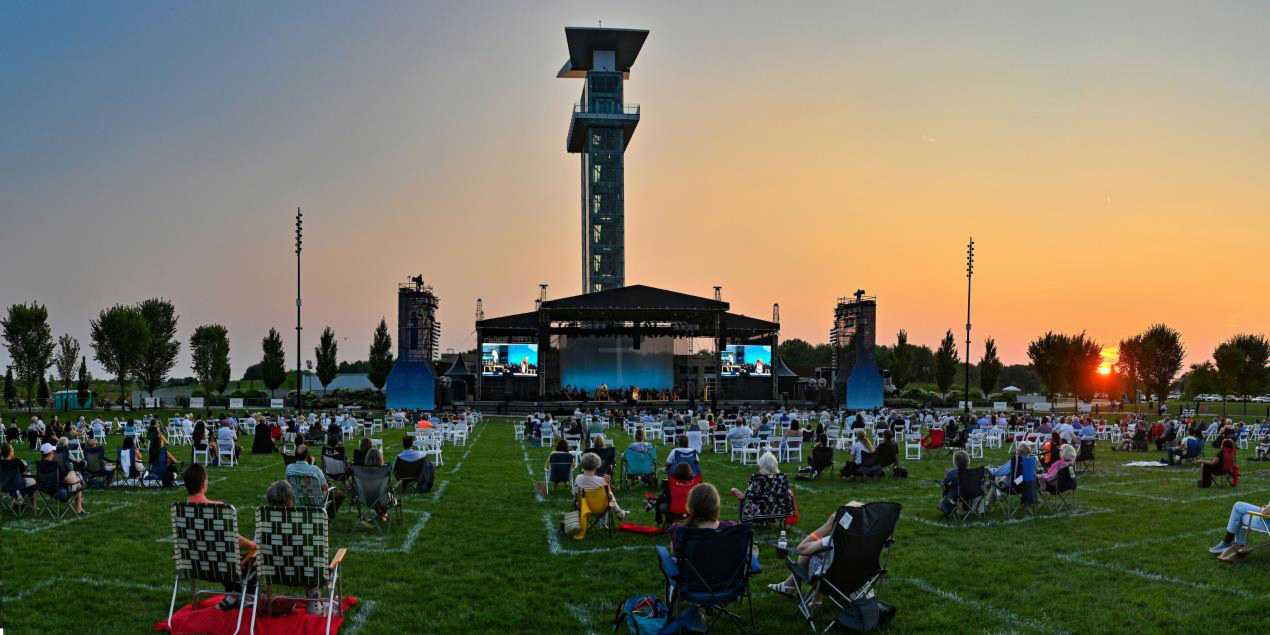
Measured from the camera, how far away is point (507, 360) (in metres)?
48.0

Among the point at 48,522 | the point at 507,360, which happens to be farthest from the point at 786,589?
the point at 507,360

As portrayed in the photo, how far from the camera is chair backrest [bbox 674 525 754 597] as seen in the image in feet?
18.2

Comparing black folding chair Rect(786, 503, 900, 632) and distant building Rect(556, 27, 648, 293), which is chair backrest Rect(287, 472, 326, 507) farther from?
distant building Rect(556, 27, 648, 293)

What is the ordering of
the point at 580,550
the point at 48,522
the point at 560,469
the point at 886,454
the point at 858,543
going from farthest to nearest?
the point at 886,454, the point at 560,469, the point at 48,522, the point at 580,550, the point at 858,543

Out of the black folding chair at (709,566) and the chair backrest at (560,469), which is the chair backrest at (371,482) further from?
the black folding chair at (709,566)

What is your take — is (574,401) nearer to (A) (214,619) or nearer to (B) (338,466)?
(B) (338,466)

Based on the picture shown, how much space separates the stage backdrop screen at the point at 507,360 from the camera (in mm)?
47906

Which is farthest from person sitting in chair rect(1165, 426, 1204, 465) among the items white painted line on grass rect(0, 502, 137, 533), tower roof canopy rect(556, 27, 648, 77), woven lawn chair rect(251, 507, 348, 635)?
tower roof canopy rect(556, 27, 648, 77)

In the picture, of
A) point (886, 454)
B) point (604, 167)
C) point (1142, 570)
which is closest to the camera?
point (1142, 570)

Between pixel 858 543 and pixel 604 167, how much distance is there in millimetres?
66110

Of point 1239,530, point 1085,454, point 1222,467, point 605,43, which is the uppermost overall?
point 605,43

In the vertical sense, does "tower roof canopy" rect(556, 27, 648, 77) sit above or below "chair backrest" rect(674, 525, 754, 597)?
above

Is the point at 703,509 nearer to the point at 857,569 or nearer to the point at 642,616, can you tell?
the point at 642,616

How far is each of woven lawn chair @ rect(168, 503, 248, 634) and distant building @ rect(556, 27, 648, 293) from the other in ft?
209
